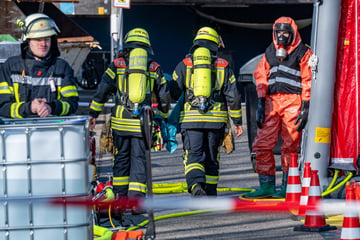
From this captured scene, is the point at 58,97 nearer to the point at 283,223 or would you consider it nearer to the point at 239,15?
the point at 283,223

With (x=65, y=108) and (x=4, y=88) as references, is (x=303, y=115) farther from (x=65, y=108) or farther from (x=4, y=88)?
(x=4, y=88)

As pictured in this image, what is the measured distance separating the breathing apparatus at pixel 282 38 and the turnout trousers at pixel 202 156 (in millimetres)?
1038

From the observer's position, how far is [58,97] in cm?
563

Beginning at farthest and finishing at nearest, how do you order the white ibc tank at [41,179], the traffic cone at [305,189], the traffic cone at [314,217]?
the traffic cone at [305,189] → the traffic cone at [314,217] → the white ibc tank at [41,179]

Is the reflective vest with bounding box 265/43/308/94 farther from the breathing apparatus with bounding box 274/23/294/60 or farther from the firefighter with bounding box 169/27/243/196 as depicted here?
the firefighter with bounding box 169/27/243/196

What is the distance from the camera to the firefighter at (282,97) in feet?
25.9

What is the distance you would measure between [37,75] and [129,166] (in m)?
1.88

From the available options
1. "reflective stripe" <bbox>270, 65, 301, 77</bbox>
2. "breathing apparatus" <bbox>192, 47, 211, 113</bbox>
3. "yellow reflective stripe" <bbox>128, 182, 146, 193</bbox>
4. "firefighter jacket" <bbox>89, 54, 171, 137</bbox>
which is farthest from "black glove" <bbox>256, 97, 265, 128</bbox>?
"yellow reflective stripe" <bbox>128, 182, 146, 193</bbox>

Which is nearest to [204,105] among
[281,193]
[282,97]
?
[282,97]

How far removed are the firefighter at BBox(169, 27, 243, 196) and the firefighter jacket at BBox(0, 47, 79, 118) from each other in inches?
78.9

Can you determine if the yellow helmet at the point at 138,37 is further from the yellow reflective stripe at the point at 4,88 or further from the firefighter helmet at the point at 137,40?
the yellow reflective stripe at the point at 4,88

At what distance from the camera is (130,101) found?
23.1 ft

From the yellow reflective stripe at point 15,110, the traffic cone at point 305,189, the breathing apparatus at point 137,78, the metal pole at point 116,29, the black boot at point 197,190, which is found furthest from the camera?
the metal pole at point 116,29

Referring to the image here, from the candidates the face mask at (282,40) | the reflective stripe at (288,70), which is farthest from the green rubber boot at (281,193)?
the face mask at (282,40)
